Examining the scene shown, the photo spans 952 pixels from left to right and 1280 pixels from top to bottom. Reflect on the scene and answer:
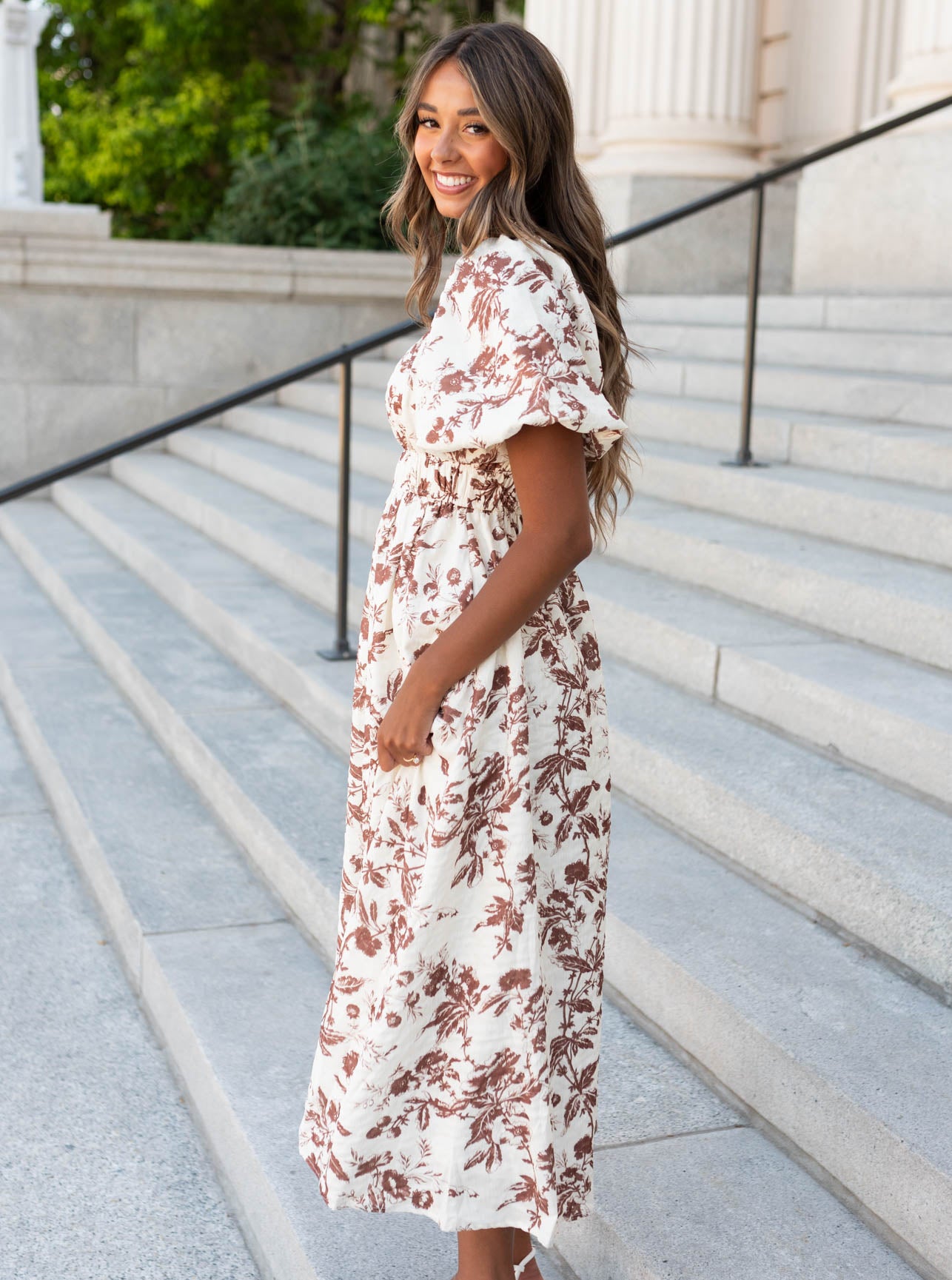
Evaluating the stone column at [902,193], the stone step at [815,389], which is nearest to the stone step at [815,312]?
the stone column at [902,193]

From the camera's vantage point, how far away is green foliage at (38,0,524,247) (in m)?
15.2

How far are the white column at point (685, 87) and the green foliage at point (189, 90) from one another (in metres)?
5.46

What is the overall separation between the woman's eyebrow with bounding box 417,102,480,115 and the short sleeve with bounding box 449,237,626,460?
6.5 inches

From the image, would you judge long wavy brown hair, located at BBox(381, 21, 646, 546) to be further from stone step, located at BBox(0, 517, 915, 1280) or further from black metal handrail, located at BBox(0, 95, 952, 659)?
black metal handrail, located at BBox(0, 95, 952, 659)

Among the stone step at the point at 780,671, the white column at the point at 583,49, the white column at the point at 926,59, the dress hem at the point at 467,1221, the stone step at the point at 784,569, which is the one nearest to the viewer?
the dress hem at the point at 467,1221

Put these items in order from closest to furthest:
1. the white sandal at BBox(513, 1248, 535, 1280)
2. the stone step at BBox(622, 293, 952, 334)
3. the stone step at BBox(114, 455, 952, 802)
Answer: the white sandal at BBox(513, 1248, 535, 1280), the stone step at BBox(114, 455, 952, 802), the stone step at BBox(622, 293, 952, 334)

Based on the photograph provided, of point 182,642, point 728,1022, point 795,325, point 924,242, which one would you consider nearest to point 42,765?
point 182,642

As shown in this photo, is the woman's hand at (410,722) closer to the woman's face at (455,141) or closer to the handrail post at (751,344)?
the woman's face at (455,141)

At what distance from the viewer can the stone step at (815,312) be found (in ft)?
20.4

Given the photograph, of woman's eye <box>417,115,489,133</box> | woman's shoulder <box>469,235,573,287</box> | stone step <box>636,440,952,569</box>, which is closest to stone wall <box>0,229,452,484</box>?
stone step <box>636,440,952,569</box>

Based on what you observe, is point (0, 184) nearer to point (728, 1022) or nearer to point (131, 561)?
point (131, 561)

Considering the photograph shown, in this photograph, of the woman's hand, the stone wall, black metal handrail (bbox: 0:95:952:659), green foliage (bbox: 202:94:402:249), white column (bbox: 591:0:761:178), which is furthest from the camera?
green foliage (bbox: 202:94:402:249)

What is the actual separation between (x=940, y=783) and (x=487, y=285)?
1.79 m

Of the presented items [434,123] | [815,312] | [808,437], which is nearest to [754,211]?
[808,437]
